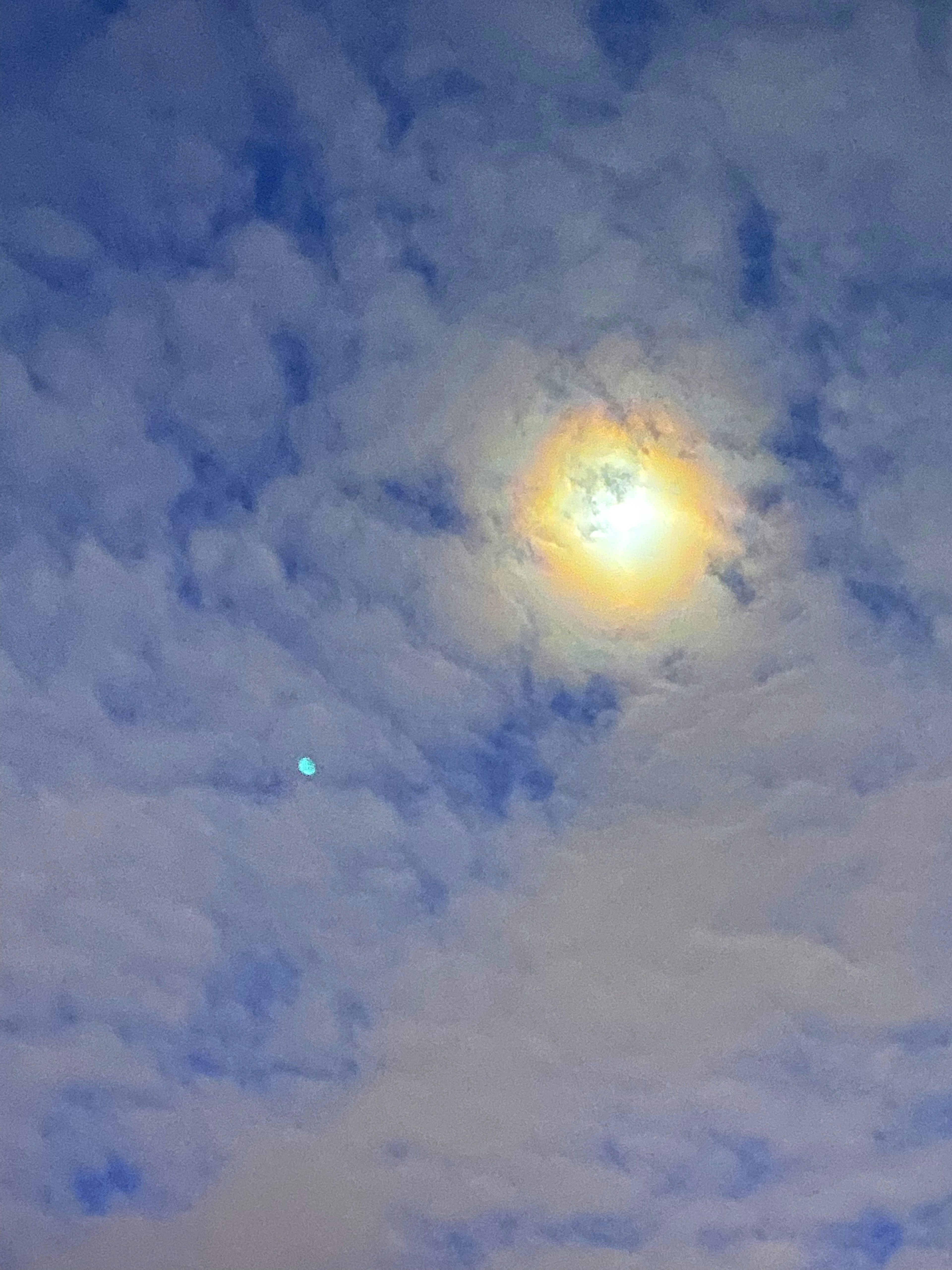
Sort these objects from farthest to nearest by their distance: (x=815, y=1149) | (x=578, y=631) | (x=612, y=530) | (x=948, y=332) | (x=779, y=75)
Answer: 1. (x=815, y=1149)
2. (x=578, y=631)
3. (x=612, y=530)
4. (x=948, y=332)
5. (x=779, y=75)

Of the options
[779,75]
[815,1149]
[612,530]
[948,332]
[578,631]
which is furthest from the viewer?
[815,1149]

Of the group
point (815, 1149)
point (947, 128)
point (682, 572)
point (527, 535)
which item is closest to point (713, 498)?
point (682, 572)

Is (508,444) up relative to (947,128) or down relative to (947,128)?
down

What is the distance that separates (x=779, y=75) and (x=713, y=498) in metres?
3.24

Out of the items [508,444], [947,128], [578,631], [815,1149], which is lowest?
[815,1149]

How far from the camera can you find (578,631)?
33.5 ft

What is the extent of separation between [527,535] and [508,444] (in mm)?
840

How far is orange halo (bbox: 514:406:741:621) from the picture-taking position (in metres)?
9.10

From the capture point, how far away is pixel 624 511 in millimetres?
9383

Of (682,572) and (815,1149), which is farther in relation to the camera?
(815,1149)

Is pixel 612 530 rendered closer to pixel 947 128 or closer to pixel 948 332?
pixel 948 332

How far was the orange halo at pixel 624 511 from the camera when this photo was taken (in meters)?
9.10

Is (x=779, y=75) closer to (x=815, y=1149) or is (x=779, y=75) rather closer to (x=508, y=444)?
(x=508, y=444)

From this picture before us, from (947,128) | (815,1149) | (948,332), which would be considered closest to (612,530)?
(948,332)
